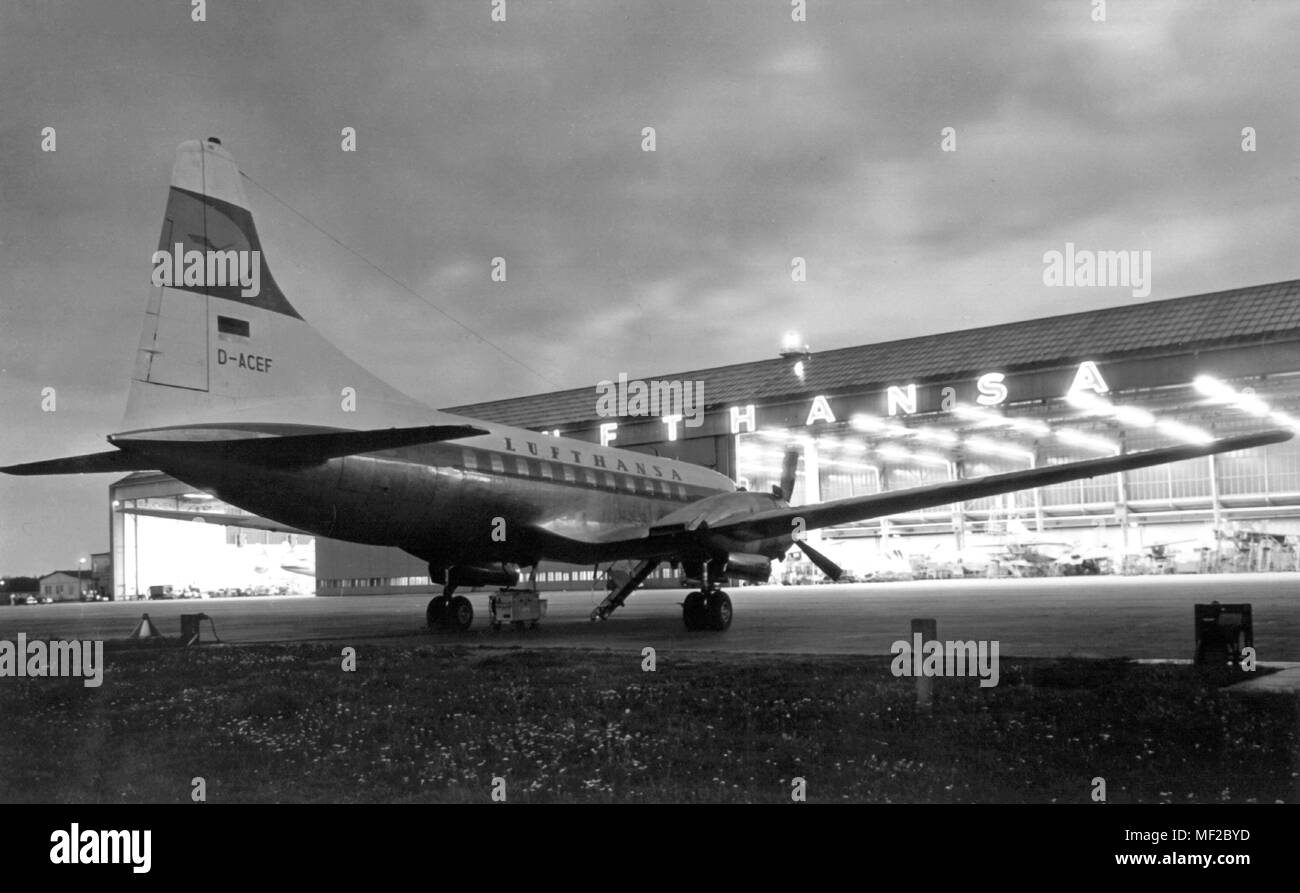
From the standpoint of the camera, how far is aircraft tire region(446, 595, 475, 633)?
22.4 m

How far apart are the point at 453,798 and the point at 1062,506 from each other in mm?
67478

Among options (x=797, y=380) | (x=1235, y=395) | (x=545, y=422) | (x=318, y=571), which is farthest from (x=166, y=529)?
(x=1235, y=395)

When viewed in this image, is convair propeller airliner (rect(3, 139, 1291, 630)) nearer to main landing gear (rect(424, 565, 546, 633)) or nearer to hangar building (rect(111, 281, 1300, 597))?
main landing gear (rect(424, 565, 546, 633))

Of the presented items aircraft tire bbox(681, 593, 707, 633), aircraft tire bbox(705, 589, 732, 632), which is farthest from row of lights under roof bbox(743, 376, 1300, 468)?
aircraft tire bbox(681, 593, 707, 633)

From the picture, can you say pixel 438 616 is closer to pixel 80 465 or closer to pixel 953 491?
pixel 80 465

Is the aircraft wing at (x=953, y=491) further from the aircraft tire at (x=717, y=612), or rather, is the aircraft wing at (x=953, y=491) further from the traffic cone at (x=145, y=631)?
the traffic cone at (x=145, y=631)

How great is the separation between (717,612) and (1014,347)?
25.1m

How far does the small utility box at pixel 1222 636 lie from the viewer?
11.8 metres

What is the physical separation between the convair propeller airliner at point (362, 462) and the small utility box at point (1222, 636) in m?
2.09

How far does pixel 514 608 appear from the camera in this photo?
21.5 m

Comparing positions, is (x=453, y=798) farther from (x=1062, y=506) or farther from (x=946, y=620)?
(x=1062, y=506)

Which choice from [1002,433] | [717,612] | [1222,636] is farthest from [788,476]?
[1002,433]

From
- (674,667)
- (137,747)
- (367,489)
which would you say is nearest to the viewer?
(137,747)
